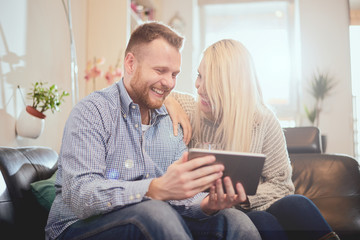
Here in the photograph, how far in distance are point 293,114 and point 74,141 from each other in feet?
13.5

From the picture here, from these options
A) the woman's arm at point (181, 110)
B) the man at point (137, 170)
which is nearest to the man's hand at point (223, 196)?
the man at point (137, 170)

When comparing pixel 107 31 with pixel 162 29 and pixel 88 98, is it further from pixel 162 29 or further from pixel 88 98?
pixel 88 98

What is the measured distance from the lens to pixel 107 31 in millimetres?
3047

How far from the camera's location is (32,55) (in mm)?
2193

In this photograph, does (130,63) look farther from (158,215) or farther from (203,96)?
(158,215)

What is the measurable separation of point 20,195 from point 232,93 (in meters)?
0.90

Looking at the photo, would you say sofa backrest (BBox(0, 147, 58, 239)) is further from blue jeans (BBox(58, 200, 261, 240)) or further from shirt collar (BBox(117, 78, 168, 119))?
shirt collar (BBox(117, 78, 168, 119))

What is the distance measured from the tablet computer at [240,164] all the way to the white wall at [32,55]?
1.36m

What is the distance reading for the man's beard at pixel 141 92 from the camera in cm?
137

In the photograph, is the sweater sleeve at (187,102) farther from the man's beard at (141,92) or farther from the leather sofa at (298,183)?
the leather sofa at (298,183)

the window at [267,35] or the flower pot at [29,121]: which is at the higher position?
the window at [267,35]

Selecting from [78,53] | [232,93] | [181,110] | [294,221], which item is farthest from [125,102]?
[78,53]

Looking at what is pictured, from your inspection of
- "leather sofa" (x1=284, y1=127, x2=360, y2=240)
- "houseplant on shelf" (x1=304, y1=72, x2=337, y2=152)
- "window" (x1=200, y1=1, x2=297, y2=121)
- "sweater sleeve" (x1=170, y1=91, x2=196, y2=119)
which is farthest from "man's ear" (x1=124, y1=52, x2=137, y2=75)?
"window" (x1=200, y1=1, x2=297, y2=121)

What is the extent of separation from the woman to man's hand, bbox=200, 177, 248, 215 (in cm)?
27
